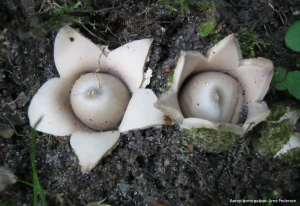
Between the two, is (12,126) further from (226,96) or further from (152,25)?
(226,96)

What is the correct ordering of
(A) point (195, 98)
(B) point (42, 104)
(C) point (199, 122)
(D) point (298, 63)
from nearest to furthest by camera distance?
(C) point (199, 122)
(A) point (195, 98)
(B) point (42, 104)
(D) point (298, 63)

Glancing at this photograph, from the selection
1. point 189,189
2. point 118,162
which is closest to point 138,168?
point 118,162

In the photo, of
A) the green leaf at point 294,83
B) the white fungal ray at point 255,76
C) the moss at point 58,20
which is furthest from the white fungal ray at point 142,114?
the green leaf at point 294,83

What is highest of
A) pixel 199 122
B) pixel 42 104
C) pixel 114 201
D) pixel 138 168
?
pixel 199 122

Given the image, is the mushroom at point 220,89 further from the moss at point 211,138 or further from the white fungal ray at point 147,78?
the white fungal ray at point 147,78

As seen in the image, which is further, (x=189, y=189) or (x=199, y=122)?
(x=189, y=189)

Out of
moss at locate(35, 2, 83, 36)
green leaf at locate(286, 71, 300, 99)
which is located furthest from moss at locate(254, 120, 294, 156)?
moss at locate(35, 2, 83, 36)

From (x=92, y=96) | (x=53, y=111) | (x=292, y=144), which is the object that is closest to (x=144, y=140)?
(x=92, y=96)
